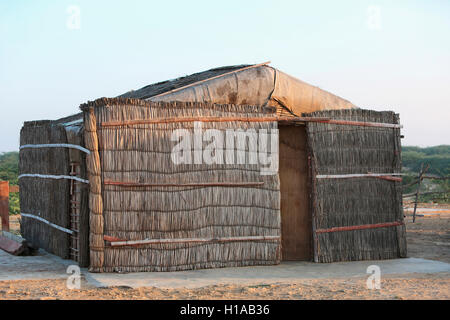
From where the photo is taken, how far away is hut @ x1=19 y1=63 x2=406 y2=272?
294 inches

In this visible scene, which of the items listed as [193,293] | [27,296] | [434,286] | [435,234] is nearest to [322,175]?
[434,286]

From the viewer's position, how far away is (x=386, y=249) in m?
9.02

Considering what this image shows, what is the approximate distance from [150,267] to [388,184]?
4141 mm

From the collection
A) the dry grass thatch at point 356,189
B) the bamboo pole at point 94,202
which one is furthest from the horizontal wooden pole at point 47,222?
the dry grass thatch at point 356,189

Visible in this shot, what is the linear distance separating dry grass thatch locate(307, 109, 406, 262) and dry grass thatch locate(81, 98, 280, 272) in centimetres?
81

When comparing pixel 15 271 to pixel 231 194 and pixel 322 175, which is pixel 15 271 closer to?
pixel 231 194
